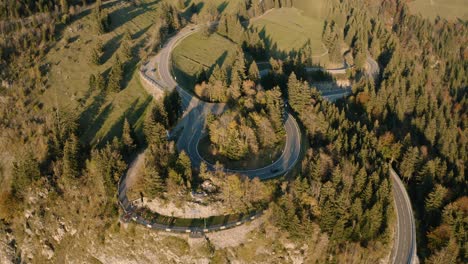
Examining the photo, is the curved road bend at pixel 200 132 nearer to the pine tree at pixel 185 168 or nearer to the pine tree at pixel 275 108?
the pine tree at pixel 275 108

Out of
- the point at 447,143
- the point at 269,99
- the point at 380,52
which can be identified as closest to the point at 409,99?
the point at 447,143

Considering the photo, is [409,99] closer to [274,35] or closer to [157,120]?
[274,35]

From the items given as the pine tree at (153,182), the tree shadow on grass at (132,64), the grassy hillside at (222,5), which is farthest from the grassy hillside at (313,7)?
the pine tree at (153,182)

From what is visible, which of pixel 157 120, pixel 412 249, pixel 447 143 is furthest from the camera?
pixel 447 143

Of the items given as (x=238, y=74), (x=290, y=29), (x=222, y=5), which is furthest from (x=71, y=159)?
(x=222, y=5)

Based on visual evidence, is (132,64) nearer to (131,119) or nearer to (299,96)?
(131,119)

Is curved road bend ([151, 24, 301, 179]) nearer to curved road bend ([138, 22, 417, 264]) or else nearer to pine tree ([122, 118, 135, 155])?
curved road bend ([138, 22, 417, 264])
